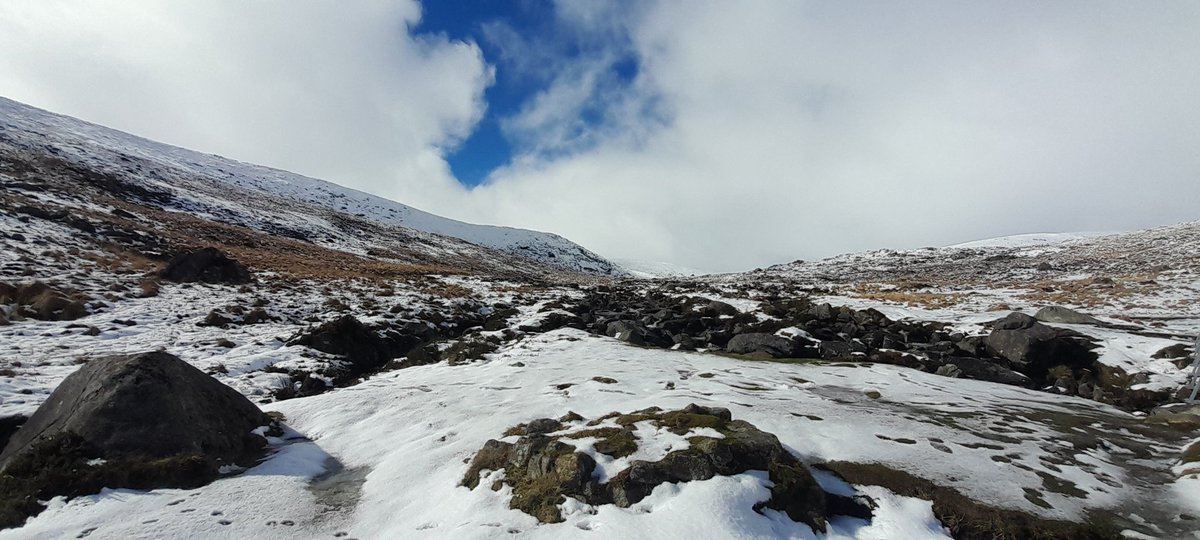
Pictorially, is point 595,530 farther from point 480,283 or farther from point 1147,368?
point 480,283

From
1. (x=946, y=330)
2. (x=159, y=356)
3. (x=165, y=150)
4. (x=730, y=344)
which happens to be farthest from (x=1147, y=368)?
(x=165, y=150)

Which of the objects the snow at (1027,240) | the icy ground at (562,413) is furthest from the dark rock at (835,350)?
the snow at (1027,240)

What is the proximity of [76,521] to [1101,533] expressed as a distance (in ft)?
41.5

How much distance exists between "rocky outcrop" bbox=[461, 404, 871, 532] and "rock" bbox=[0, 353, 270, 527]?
4386 mm

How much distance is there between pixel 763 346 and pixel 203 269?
27.3 m

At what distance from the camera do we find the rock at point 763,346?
17.8 metres

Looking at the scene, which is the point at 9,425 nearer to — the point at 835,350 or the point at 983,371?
the point at 835,350

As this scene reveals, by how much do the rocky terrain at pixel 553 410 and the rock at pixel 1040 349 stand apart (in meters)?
0.08

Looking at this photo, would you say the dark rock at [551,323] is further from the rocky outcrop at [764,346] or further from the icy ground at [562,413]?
the rocky outcrop at [764,346]

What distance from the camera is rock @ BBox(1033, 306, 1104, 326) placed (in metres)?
19.5

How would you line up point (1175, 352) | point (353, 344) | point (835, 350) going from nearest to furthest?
point (1175, 352) → point (353, 344) → point (835, 350)

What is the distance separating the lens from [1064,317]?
20000 millimetres

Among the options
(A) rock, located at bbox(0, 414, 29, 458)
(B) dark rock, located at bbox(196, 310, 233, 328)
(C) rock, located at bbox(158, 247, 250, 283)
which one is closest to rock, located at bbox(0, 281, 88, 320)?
(B) dark rock, located at bbox(196, 310, 233, 328)

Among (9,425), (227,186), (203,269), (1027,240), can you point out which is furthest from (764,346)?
(227,186)
